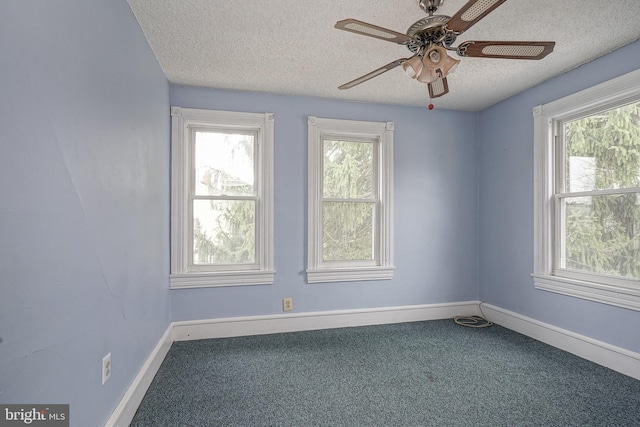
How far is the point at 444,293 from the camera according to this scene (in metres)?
3.80

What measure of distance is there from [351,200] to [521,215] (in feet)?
5.61

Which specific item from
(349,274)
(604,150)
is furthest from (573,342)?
(349,274)

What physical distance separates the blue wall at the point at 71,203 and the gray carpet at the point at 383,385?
491 millimetres

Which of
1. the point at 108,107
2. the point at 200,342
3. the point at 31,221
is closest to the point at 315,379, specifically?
the point at 200,342

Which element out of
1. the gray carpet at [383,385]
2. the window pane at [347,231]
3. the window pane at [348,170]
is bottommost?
the gray carpet at [383,385]

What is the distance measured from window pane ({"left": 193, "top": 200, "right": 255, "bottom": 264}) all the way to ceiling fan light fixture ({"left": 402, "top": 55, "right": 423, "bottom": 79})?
2.04 metres

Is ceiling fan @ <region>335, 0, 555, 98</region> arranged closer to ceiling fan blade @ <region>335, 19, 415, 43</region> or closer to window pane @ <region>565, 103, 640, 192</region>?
ceiling fan blade @ <region>335, 19, 415, 43</region>

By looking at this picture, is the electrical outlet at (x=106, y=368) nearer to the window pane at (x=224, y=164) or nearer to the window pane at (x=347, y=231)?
the window pane at (x=224, y=164)

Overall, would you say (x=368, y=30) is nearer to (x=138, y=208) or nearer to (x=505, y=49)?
(x=505, y=49)

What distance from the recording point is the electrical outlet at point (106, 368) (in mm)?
1522

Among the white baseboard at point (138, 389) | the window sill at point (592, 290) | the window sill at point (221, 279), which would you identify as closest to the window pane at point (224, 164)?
the window sill at point (221, 279)

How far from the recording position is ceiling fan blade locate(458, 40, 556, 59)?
1.62 metres

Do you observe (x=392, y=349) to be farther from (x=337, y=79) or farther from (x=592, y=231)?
(x=337, y=79)

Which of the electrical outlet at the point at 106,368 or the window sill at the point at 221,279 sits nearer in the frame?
the electrical outlet at the point at 106,368
